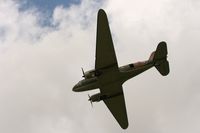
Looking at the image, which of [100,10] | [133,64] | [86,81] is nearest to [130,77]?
[133,64]

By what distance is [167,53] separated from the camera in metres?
54.6

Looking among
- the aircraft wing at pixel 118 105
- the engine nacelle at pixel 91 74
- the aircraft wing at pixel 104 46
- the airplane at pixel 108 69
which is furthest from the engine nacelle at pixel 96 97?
the aircraft wing at pixel 104 46

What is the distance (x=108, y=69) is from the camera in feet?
173

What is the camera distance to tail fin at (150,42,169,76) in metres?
54.1

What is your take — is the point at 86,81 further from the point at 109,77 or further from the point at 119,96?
the point at 119,96

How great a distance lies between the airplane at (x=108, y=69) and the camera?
165 feet

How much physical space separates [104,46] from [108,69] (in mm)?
3095

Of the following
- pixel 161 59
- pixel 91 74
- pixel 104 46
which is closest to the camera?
pixel 104 46

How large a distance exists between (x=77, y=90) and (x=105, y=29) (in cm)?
829

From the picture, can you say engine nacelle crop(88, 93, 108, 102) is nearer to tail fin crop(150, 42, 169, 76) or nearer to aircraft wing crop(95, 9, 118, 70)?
aircraft wing crop(95, 9, 118, 70)

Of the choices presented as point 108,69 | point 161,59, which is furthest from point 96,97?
point 161,59

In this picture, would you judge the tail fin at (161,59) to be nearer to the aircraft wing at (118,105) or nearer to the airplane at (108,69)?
the airplane at (108,69)

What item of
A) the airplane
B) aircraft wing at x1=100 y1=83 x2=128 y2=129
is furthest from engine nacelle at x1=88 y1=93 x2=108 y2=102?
aircraft wing at x1=100 y1=83 x2=128 y2=129

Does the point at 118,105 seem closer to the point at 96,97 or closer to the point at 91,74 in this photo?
the point at 96,97
